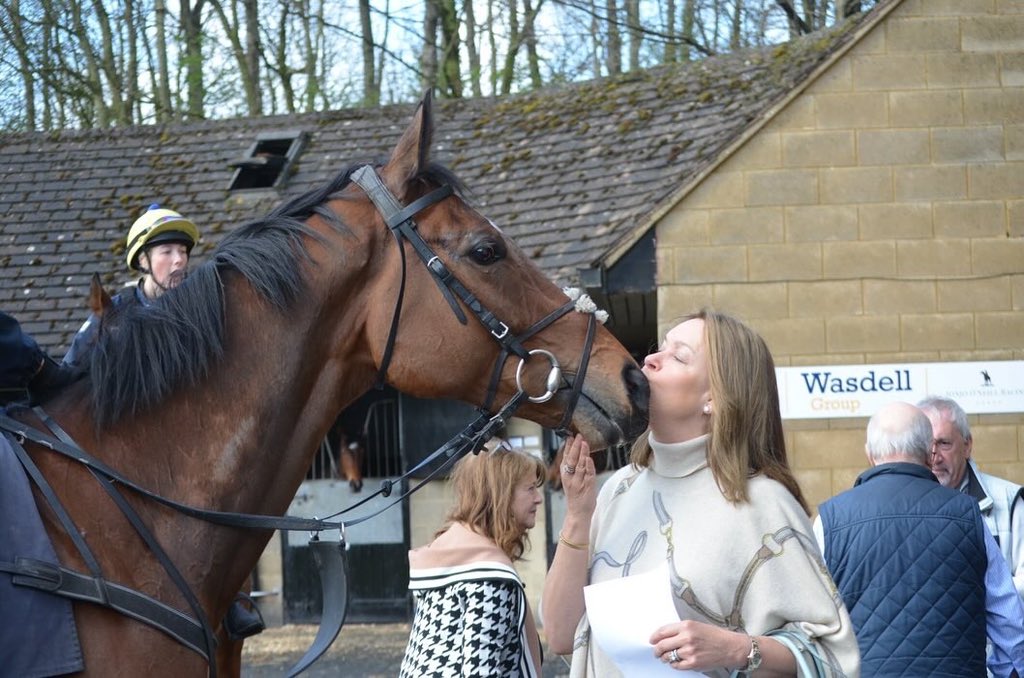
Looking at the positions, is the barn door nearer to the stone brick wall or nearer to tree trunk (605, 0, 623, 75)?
the stone brick wall

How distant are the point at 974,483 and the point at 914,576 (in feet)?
3.79

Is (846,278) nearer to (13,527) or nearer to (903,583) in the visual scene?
(903,583)

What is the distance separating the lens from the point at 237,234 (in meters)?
3.31

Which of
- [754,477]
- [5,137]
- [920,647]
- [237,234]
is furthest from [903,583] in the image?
[5,137]

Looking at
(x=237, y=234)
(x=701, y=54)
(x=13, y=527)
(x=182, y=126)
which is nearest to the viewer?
(x=13, y=527)

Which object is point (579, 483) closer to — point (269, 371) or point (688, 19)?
point (269, 371)

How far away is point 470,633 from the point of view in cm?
382

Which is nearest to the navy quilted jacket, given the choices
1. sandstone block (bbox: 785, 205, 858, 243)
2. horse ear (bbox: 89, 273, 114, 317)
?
horse ear (bbox: 89, 273, 114, 317)

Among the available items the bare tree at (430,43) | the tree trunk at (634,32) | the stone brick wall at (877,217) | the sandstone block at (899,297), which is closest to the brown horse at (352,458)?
the stone brick wall at (877,217)

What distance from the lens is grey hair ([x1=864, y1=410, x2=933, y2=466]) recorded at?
455 centimetres

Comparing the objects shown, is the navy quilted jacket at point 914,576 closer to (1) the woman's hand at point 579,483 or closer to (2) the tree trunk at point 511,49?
(1) the woman's hand at point 579,483

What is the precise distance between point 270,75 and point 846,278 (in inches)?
500

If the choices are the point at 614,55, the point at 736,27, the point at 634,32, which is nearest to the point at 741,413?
the point at 736,27

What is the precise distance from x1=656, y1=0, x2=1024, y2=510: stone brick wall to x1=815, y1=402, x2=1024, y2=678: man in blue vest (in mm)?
5545
